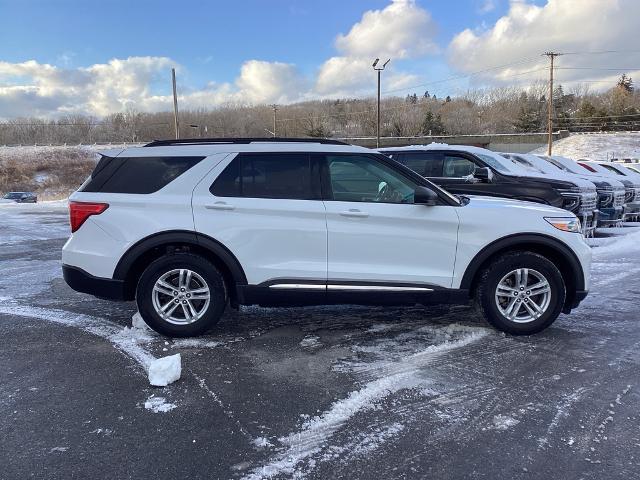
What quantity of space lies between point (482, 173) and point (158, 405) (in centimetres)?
755

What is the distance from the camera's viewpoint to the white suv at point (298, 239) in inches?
182

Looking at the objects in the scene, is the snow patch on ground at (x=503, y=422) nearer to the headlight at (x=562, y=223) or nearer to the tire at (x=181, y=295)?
the headlight at (x=562, y=223)

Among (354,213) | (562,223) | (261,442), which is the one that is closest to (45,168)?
(354,213)

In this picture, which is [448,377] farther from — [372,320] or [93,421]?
[93,421]

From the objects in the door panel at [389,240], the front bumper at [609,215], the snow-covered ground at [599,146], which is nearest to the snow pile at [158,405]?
the door panel at [389,240]

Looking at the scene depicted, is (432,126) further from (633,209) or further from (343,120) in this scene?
(633,209)

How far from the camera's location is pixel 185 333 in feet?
15.6

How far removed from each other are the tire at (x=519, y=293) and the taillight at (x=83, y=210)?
3638mm

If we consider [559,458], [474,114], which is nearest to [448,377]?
[559,458]

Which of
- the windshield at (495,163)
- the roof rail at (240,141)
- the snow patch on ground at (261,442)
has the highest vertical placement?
the roof rail at (240,141)

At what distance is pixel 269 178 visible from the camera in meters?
4.74

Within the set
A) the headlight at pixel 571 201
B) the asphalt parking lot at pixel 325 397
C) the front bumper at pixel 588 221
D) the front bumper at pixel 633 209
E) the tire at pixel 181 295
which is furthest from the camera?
the front bumper at pixel 633 209

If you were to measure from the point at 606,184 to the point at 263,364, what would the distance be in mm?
10947

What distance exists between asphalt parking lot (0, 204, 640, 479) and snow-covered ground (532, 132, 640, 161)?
6509cm
